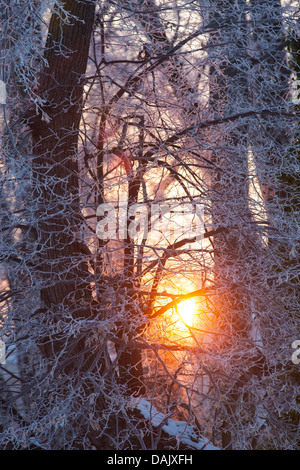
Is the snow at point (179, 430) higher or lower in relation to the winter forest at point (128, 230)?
lower

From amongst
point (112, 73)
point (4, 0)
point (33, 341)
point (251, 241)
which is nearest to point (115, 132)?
point (112, 73)

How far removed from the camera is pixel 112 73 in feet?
20.1

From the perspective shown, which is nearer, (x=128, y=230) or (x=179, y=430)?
(x=128, y=230)

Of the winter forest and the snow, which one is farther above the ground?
the winter forest

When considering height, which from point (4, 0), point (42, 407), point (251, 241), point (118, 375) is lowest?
point (42, 407)

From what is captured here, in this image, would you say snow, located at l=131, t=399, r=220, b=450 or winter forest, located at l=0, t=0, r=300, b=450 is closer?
winter forest, located at l=0, t=0, r=300, b=450

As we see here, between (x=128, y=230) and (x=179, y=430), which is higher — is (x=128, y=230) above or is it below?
above

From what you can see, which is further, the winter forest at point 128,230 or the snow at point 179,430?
the snow at point 179,430

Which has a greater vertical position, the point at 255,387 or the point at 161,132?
the point at 161,132

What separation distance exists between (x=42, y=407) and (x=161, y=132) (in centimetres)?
340
